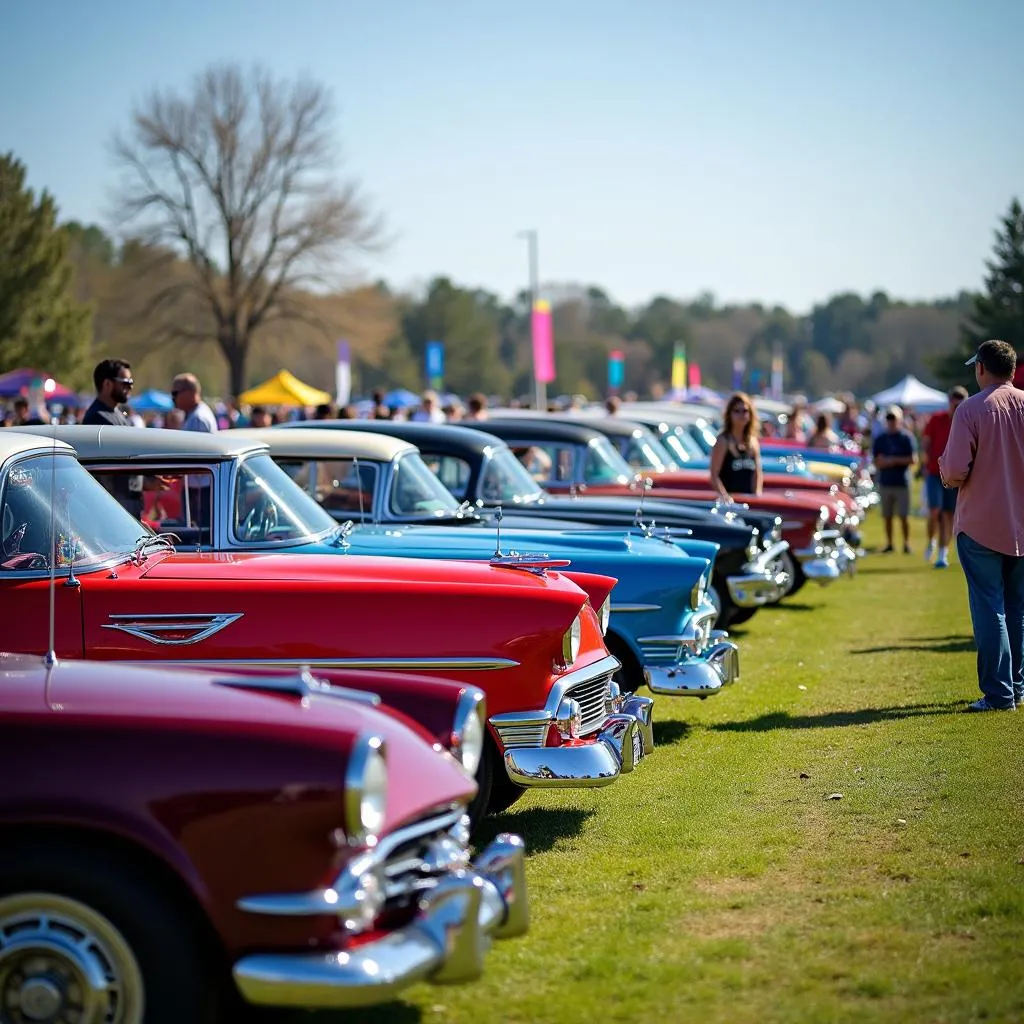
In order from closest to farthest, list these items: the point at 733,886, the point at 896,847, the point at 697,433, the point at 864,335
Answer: the point at 733,886
the point at 896,847
the point at 697,433
the point at 864,335

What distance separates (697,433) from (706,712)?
13538mm

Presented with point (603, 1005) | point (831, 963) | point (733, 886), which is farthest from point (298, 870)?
point (733, 886)

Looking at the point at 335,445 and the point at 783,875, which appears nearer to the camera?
the point at 783,875

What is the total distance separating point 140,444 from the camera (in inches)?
302

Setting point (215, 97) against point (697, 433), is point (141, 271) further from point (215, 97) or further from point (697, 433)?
point (697, 433)

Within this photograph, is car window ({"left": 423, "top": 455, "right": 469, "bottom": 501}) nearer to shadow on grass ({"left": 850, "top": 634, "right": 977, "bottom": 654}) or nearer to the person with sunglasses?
the person with sunglasses

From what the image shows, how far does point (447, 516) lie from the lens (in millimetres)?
9820

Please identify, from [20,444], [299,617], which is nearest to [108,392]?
[20,444]

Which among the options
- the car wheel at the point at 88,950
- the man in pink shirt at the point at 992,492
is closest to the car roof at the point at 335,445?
the man in pink shirt at the point at 992,492

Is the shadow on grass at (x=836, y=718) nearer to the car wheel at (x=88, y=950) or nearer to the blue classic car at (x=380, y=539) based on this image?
the blue classic car at (x=380, y=539)

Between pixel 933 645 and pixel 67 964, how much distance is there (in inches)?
374

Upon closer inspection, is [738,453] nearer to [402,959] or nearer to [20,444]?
[20,444]

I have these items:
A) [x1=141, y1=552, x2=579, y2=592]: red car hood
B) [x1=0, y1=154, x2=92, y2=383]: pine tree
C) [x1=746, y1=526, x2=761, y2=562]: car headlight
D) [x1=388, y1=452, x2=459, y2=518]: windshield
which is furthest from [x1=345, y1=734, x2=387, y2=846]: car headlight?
[x1=0, y1=154, x2=92, y2=383]: pine tree

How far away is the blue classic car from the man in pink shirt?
4.93 feet
